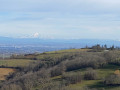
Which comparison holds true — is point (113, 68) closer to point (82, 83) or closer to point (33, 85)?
point (82, 83)

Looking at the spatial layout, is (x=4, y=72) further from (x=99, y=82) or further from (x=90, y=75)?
(x=99, y=82)

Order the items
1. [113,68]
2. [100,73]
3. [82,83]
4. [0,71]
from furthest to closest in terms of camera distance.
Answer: [0,71]
[113,68]
[100,73]
[82,83]

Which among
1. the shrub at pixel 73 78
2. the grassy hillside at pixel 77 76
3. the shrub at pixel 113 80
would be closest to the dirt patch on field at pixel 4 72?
the grassy hillside at pixel 77 76

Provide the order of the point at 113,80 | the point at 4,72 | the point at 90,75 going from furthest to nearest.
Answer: the point at 4,72
the point at 90,75
the point at 113,80

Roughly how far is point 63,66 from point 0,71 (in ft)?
→ 72.6

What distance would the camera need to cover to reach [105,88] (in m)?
37.5

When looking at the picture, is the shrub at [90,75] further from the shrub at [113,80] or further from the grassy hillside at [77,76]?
the shrub at [113,80]

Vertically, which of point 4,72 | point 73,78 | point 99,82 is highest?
point 73,78

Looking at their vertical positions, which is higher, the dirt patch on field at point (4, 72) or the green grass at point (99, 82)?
the green grass at point (99, 82)

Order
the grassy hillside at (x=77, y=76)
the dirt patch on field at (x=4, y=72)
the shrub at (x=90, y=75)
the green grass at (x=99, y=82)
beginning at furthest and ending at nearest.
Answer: the dirt patch on field at (x=4, y=72) → the shrub at (x=90, y=75) → the grassy hillside at (x=77, y=76) → the green grass at (x=99, y=82)

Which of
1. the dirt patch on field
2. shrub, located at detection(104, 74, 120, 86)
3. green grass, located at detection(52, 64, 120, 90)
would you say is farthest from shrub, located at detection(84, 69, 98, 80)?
the dirt patch on field

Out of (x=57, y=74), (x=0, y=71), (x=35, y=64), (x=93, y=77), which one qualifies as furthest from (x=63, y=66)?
(x=0, y=71)

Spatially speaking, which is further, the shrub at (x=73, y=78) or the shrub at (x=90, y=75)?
the shrub at (x=90, y=75)

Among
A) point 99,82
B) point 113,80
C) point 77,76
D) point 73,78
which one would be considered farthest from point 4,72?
point 113,80
